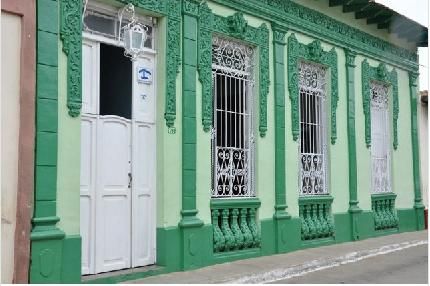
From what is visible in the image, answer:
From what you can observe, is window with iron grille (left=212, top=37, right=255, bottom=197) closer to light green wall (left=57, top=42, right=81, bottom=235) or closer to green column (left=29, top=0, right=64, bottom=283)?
light green wall (left=57, top=42, right=81, bottom=235)

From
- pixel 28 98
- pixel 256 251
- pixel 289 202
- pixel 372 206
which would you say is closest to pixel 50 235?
pixel 28 98

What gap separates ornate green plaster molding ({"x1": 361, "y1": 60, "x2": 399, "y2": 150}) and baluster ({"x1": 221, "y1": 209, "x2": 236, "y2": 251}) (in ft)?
13.8

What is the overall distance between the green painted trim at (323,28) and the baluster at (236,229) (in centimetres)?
281

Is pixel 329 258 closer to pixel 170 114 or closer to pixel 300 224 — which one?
pixel 300 224

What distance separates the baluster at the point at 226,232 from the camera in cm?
756

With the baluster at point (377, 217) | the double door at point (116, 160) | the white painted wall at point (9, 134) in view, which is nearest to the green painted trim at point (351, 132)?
the baluster at point (377, 217)

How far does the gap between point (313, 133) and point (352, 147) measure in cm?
106

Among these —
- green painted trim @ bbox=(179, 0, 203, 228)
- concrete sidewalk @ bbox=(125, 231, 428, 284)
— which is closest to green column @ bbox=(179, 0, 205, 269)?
green painted trim @ bbox=(179, 0, 203, 228)

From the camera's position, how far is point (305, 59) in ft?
30.3

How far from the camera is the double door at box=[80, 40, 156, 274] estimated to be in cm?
612

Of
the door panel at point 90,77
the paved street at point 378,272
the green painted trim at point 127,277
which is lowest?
the paved street at point 378,272

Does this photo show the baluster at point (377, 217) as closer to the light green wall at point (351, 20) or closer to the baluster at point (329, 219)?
the baluster at point (329, 219)

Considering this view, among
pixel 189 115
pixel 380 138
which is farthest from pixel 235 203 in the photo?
pixel 380 138

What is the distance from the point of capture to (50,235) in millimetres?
5438
